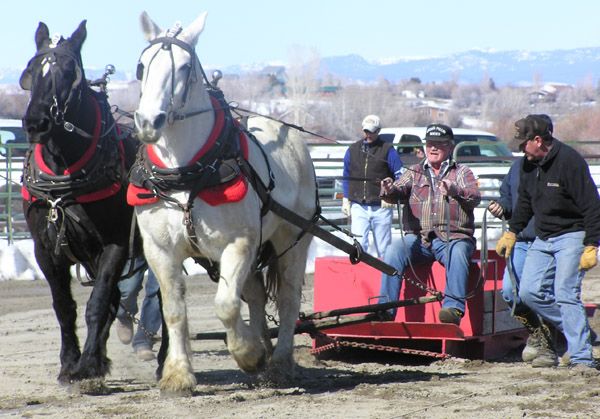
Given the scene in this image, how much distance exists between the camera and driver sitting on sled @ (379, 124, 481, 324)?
8.47m

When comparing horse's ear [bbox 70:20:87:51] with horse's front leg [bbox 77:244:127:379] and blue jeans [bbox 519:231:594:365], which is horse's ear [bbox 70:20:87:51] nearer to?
horse's front leg [bbox 77:244:127:379]

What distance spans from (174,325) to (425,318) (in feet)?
8.30

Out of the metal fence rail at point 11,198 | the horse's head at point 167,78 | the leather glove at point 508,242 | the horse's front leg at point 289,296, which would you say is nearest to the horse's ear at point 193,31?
the horse's head at point 167,78

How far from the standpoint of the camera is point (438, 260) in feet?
28.7

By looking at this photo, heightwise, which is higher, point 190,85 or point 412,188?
point 190,85

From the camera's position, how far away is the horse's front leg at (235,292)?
691cm

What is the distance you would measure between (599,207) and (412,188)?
1.54 meters

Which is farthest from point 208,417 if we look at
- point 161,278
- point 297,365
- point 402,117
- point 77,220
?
point 402,117

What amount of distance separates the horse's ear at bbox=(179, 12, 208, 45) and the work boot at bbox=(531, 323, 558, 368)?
338cm

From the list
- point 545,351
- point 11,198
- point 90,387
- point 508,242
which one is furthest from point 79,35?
point 11,198

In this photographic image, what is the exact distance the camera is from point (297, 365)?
8.77 m

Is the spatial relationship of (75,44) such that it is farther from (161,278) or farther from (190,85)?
(161,278)

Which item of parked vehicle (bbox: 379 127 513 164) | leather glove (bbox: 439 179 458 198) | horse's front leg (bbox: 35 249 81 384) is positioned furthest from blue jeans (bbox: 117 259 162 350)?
parked vehicle (bbox: 379 127 513 164)

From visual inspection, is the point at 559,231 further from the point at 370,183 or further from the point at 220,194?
the point at 370,183
